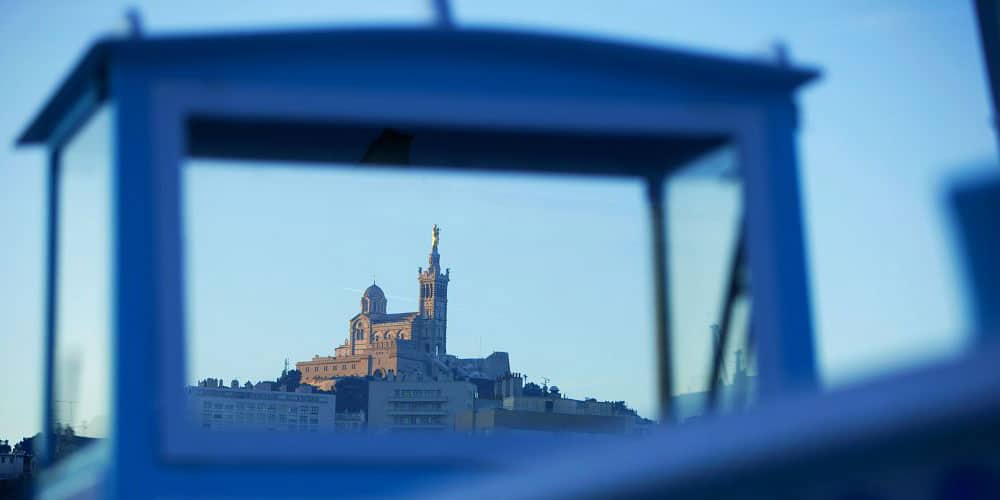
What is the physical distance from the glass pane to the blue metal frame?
4.6 inches

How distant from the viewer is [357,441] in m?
2.84

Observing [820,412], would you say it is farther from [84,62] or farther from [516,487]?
[84,62]

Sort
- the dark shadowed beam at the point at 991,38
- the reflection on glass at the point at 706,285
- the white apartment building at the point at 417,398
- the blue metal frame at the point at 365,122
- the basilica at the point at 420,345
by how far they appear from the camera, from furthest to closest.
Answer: the white apartment building at the point at 417,398 < the basilica at the point at 420,345 < the dark shadowed beam at the point at 991,38 < the reflection on glass at the point at 706,285 < the blue metal frame at the point at 365,122

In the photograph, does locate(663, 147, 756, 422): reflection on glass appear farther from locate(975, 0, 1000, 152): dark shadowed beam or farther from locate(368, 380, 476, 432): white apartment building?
locate(368, 380, 476, 432): white apartment building

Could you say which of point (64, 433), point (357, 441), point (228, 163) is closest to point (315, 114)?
point (228, 163)

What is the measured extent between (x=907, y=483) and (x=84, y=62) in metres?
2.57

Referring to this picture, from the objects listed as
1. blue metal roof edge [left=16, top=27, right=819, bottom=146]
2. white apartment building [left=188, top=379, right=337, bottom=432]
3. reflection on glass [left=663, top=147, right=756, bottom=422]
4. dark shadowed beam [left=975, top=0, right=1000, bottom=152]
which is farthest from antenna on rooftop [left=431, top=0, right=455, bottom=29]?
dark shadowed beam [left=975, top=0, right=1000, bottom=152]

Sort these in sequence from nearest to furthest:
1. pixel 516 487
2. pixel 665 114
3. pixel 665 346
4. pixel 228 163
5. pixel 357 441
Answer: pixel 516 487 → pixel 357 441 → pixel 665 114 → pixel 228 163 → pixel 665 346

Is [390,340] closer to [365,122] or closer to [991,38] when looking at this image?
[991,38]

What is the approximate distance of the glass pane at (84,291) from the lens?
3.12 meters

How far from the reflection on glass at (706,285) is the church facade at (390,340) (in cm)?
427

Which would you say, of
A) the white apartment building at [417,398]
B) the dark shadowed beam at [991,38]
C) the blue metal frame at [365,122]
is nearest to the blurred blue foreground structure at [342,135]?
the blue metal frame at [365,122]

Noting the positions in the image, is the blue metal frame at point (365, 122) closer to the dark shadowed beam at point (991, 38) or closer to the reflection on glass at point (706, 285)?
the reflection on glass at point (706, 285)

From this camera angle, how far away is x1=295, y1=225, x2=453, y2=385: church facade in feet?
41.9
